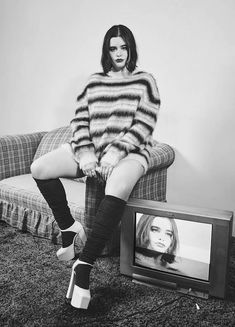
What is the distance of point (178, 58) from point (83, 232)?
1.24 m

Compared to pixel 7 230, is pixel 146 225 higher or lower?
higher

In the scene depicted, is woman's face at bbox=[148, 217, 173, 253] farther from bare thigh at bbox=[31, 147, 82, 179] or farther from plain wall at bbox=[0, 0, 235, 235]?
plain wall at bbox=[0, 0, 235, 235]

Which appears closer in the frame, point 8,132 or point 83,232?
point 83,232

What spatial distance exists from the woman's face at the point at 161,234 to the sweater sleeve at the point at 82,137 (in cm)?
41

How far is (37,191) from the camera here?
2150 mm

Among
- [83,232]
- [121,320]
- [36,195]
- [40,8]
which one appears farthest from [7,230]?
[40,8]

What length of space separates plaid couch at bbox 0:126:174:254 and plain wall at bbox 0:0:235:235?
248 mm


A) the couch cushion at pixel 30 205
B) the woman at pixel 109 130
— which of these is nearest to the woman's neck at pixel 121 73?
the woman at pixel 109 130

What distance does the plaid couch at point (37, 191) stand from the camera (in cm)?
190

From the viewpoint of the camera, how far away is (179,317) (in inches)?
54.6

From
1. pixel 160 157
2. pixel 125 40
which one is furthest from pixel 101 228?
pixel 125 40

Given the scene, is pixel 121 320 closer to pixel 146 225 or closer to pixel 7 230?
pixel 146 225

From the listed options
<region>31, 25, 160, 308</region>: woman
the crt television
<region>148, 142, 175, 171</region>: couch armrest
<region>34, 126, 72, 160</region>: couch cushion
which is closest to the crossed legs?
<region>31, 25, 160, 308</region>: woman

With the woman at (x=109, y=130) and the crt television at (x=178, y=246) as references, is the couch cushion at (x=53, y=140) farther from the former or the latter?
the crt television at (x=178, y=246)
